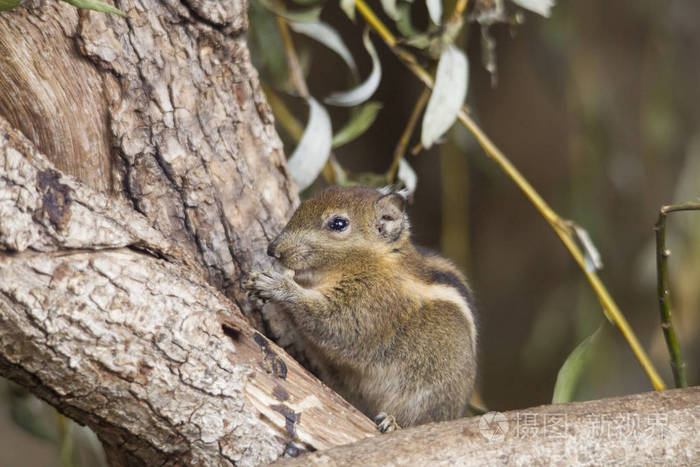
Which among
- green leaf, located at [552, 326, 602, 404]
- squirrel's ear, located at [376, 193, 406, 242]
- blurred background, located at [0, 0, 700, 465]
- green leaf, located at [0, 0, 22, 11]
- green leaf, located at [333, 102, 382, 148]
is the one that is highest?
blurred background, located at [0, 0, 700, 465]

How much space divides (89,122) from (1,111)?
0.18 meters

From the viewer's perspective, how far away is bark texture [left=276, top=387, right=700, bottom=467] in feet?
4.72

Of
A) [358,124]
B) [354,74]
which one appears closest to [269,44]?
[354,74]

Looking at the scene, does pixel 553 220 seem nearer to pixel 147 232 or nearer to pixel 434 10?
pixel 434 10

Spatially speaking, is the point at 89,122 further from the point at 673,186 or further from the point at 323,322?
the point at 673,186

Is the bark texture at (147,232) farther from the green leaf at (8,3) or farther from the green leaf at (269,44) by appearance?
the green leaf at (269,44)

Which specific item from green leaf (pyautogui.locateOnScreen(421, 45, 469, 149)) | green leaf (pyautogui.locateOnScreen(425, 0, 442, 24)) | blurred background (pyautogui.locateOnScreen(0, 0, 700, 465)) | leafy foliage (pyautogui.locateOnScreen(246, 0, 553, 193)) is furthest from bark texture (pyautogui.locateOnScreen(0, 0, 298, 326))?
blurred background (pyautogui.locateOnScreen(0, 0, 700, 465))

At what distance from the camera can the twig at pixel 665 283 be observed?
5.41 ft

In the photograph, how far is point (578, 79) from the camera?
126 inches

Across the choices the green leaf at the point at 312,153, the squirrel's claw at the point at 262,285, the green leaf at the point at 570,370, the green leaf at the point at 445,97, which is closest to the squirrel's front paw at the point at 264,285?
the squirrel's claw at the point at 262,285

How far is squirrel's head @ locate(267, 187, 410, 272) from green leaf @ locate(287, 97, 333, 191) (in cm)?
8

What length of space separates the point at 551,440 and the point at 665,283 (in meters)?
0.51

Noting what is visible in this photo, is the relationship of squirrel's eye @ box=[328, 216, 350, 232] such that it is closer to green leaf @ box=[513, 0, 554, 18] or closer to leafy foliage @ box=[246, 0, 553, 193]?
leafy foliage @ box=[246, 0, 553, 193]

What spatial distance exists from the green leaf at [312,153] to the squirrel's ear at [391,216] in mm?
213
